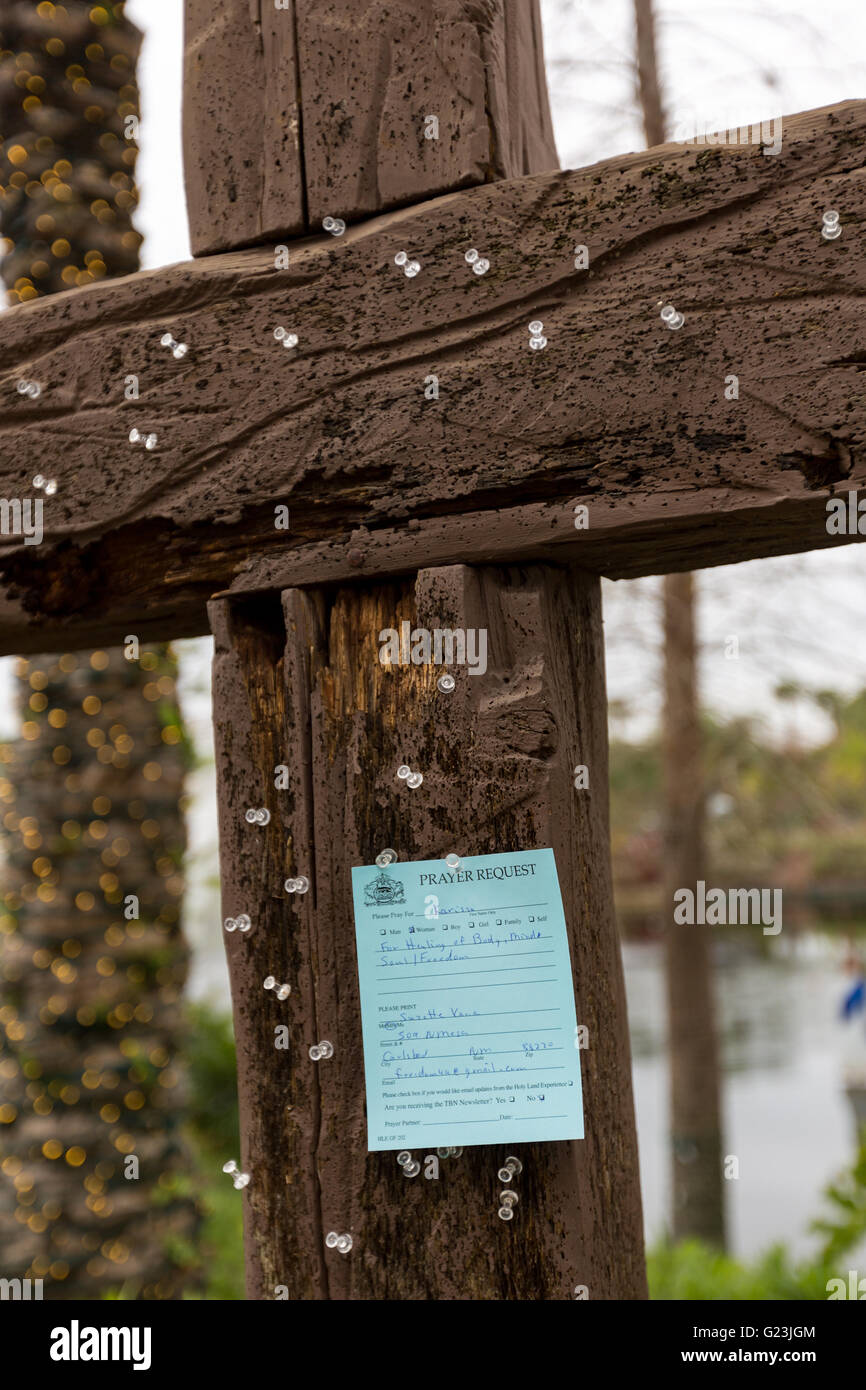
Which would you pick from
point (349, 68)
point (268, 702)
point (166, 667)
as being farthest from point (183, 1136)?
point (349, 68)

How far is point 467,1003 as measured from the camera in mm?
1329

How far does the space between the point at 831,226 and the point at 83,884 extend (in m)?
3.10

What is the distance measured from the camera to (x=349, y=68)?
1.48 metres

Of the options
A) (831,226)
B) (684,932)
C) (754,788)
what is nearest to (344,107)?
(831,226)

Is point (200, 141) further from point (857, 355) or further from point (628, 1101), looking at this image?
point (628, 1101)

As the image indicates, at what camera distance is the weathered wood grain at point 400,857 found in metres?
1.30

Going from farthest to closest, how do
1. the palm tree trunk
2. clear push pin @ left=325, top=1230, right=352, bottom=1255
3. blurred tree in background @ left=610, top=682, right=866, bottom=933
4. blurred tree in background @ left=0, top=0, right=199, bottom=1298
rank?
blurred tree in background @ left=610, top=682, right=866, bottom=933 < the palm tree trunk < blurred tree in background @ left=0, top=0, right=199, bottom=1298 < clear push pin @ left=325, top=1230, right=352, bottom=1255

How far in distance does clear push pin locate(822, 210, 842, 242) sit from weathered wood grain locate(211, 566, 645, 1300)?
46cm

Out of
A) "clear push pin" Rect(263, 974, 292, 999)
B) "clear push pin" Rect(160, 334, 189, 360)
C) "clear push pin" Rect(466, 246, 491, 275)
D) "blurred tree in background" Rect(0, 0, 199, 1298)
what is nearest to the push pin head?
"clear push pin" Rect(160, 334, 189, 360)

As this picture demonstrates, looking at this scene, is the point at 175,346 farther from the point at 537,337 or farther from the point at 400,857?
the point at 400,857

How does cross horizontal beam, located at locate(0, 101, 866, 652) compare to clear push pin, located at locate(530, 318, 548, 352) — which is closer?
cross horizontal beam, located at locate(0, 101, 866, 652)

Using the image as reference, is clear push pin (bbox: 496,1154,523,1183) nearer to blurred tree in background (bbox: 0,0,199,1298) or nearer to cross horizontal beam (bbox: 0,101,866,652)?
cross horizontal beam (bbox: 0,101,866,652)

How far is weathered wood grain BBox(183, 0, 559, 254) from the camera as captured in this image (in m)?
1.43

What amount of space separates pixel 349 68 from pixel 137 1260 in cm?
338
